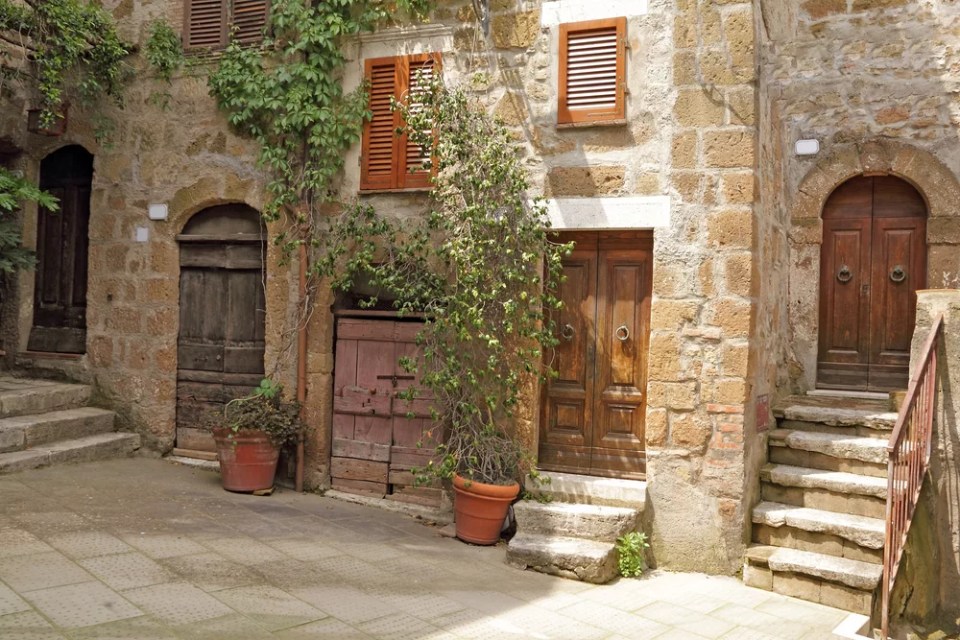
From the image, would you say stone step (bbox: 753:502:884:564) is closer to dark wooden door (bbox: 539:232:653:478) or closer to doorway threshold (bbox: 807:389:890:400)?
dark wooden door (bbox: 539:232:653:478)

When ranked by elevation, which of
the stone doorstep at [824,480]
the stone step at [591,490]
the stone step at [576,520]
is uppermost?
the stone doorstep at [824,480]

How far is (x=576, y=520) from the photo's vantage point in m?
5.51

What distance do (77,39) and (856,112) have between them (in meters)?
6.73

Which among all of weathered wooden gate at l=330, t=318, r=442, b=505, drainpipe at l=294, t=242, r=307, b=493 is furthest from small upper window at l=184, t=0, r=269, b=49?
weathered wooden gate at l=330, t=318, r=442, b=505

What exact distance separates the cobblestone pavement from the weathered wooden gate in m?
0.50

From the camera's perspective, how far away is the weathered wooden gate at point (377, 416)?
259 inches

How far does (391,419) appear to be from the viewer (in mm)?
6684

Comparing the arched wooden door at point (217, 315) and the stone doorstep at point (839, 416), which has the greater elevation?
the arched wooden door at point (217, 315)

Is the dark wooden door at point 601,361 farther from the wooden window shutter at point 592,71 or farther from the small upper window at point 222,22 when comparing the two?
the small upper window at point 222,22

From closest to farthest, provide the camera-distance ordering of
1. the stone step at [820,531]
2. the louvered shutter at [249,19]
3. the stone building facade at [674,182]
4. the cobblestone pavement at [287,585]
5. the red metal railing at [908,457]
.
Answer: the cobblestone pavement at [287,585], the red metal railing at [908,457], the stone step at [820,531], the stone building facade at [674,182], the louvered shutter at [249,19]

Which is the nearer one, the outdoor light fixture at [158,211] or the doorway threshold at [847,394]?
the doorway threshold at [847,394]

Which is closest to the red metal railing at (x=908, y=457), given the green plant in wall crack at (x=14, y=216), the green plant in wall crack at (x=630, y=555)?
the green plant in wall crack at (x=630, y=555)

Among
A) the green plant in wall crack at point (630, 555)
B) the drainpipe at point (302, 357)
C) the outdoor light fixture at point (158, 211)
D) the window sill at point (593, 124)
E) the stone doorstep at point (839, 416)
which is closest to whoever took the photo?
the green plant in wall crack at point (630, 555)

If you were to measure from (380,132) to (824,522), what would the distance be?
4.36 m
